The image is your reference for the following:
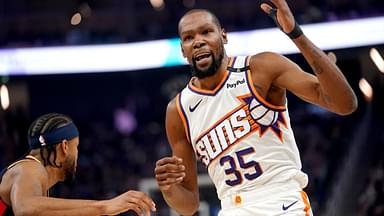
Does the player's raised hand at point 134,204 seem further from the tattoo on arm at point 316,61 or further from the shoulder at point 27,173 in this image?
the tattoo on arm at point 316,61

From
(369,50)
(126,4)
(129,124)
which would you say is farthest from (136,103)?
(369,50)

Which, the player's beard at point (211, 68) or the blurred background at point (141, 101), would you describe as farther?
the blurred background at point (141, 101)

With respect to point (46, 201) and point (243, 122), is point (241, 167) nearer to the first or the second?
point (243, 122)

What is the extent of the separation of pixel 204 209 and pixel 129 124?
29.2 ft

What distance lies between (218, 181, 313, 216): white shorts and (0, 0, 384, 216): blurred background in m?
9.16

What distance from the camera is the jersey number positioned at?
14.3ft

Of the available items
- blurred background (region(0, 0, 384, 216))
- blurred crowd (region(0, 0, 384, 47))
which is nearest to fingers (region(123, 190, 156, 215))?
blurred background (region(0, 0, 384, 216))

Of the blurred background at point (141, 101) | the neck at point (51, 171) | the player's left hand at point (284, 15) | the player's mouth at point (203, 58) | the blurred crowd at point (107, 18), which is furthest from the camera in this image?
the blurred crowd at point (107, 18)

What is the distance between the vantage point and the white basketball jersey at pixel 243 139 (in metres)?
4.36

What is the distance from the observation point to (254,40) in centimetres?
1689

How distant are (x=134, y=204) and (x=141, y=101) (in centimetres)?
1642

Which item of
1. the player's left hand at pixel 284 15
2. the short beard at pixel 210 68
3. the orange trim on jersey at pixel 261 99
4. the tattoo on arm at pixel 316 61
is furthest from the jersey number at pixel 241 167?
the player's left hand at pixel 284 15

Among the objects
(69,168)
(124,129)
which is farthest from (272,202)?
(124,129)

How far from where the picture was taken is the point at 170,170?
413 cm
